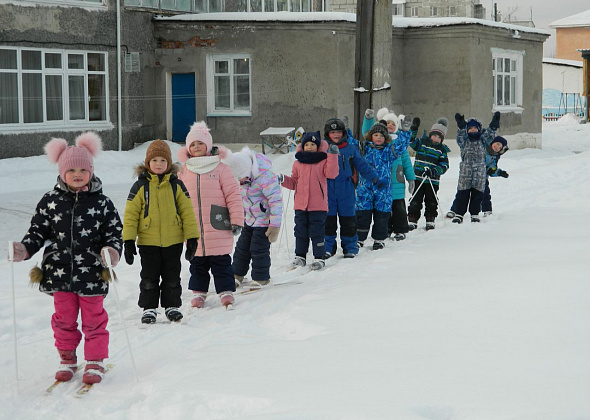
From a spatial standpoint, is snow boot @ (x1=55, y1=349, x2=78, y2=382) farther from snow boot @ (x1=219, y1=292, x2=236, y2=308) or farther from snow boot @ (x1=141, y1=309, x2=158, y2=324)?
snow boot @ (x1=219, y1=292, x2=236, y2=308)

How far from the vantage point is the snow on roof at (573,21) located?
61134 millimetres

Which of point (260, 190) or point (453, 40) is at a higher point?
point (453, 40)

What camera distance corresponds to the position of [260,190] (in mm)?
7773

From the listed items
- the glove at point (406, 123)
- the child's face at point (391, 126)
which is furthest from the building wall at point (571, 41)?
the glove at point (406, 123)

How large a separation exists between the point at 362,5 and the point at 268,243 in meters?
4.70

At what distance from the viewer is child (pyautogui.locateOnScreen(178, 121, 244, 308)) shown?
273 inches

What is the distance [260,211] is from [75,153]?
277cm

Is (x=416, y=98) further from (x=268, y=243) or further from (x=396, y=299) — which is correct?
(x=396, y=299)

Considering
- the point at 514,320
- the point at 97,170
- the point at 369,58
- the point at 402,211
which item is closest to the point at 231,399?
the point at 514,320

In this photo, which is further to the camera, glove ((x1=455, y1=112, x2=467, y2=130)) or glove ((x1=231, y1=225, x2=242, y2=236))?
glove ((x1=455, y1=112, x2=467, y2=130))

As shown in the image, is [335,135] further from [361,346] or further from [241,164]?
[361,346]

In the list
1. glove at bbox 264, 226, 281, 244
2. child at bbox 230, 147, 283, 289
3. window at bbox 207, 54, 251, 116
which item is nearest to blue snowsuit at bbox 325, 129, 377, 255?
child at bbox 230, 147, 283, 289

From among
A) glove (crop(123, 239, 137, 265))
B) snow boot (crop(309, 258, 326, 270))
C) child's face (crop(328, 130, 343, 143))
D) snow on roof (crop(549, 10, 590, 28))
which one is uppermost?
snow on roof (crop(549, 10, 590, 28))

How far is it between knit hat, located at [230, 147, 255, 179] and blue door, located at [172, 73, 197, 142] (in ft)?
47.4
